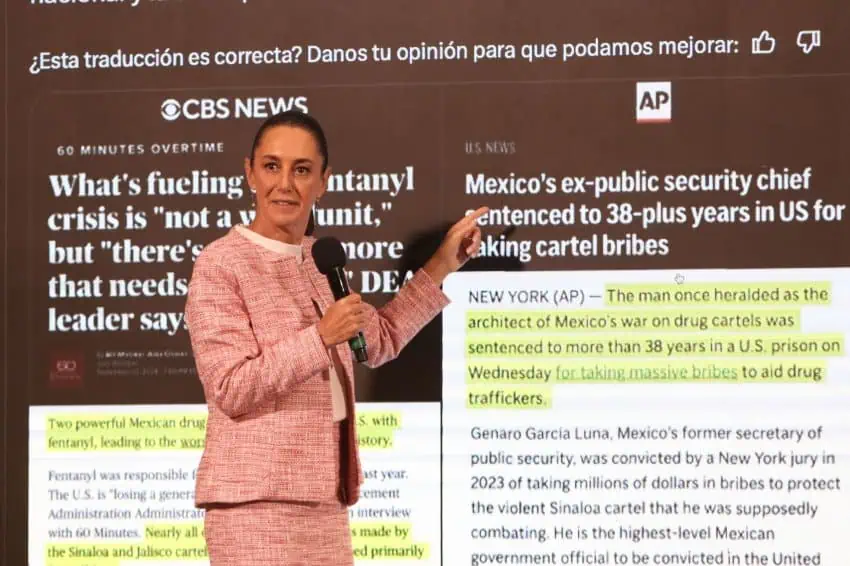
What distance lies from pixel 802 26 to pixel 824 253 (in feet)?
2.08

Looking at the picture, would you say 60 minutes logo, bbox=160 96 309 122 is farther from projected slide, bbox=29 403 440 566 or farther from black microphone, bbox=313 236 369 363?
black microphone, bbox=313 236 369 363

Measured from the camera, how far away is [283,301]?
2521 millimetres

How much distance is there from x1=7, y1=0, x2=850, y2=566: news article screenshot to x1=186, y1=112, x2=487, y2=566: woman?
82 centimetres

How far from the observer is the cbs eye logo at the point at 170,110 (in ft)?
11.5

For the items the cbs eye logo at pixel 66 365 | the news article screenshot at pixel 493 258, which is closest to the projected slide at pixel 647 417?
the news article screenshot at pixel 493 258

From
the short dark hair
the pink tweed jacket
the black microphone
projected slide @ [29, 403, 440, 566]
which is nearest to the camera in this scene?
the pink tweed jacket

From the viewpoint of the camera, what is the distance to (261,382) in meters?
2.34

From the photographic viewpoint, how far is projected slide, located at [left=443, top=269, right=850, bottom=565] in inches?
129

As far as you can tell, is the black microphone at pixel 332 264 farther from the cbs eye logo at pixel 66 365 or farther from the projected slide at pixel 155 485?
the cbs eye logo at pixel 66 365

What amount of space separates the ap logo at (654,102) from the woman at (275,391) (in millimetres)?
1139

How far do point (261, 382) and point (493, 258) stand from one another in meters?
1.20

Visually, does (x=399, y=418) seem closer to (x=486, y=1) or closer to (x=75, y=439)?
(x=75, y=439)

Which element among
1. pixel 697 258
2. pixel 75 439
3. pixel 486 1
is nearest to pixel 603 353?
pixel 697 258

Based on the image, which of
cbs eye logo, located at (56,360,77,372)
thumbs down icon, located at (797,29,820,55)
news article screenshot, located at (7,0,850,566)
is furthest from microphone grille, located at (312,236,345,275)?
thumbs down icon, located at (797,29,820,55)
